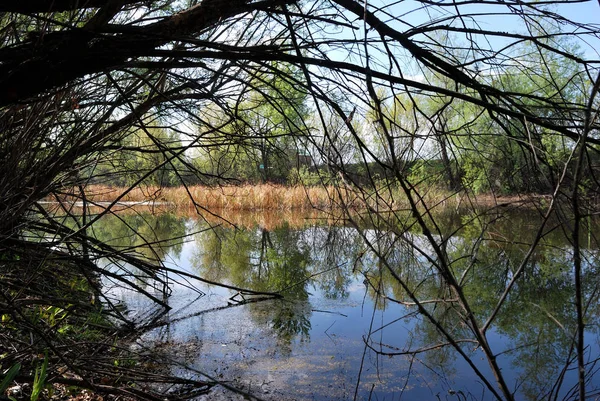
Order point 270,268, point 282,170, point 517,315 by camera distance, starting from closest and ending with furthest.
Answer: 1. point 282,170
2. point 517,315
3. point 270,268

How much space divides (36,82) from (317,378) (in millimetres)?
2229

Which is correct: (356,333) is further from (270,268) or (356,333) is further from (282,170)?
(270,268)

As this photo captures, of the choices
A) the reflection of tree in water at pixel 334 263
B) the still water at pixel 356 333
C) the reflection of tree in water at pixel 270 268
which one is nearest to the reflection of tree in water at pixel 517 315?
the still water at pixel 356 333

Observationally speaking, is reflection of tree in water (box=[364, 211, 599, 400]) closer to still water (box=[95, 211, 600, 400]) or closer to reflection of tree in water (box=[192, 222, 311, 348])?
still water (box=[95, 211, 600, 400])

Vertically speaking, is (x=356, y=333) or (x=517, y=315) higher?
(x=517, y=315)

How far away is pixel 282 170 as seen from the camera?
324cm

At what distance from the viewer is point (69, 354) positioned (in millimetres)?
2008

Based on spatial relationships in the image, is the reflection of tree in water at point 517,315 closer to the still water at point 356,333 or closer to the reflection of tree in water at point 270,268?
the still water at point 356,333

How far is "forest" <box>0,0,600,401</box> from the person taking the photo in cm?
122

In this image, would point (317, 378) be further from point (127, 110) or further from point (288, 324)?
point (127, 110)

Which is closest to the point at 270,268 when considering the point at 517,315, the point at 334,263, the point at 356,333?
the point at 334,263

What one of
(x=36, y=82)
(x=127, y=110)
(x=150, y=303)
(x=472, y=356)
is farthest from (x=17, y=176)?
(x=472, y=356)

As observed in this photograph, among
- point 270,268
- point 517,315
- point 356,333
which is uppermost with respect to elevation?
point 270,268

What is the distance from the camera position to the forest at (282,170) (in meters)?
1.22
